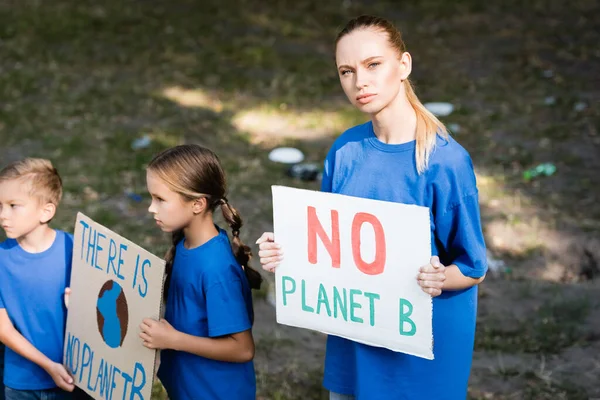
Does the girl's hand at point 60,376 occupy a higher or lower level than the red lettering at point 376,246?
lower

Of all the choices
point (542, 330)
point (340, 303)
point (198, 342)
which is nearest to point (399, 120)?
point (340, 303)

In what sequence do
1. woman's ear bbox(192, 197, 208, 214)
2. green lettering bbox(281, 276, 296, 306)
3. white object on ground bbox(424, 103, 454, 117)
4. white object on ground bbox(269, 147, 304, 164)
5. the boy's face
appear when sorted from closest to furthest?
green lettering bbox(281, 276, 296, 306), woman's ear bbox(192, 197, 208, 214), the boy's face, white object on ground bbox(269, 147, 304, 164), white object on ground bbox(424, 103, 454, 117)

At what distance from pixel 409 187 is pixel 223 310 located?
2.01ft

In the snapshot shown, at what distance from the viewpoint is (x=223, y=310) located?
2.21m

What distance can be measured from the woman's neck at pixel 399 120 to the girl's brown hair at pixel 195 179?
519 mm

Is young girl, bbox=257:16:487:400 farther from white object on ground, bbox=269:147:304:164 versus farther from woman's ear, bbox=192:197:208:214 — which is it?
white object on ground, bbox=269:147:304:164

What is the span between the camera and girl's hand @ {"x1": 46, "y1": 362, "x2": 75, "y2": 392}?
94.3 inches

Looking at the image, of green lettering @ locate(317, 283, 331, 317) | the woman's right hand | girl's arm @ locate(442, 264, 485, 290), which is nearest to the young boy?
the woman's right hand

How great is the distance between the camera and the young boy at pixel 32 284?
239 centimetres

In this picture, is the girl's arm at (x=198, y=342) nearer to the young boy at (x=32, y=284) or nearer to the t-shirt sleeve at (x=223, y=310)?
the t-shirt sleeve at (x=223, y=310)

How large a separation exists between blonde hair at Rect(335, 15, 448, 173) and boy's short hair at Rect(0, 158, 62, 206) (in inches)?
39.5

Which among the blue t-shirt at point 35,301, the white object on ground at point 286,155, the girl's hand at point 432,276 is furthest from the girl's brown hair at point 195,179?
the white object on ground at point 286,155

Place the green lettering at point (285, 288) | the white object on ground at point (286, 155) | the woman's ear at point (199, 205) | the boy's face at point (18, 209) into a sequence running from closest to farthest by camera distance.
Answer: the green lettering at point (285, 288) < the woman's ear at point (199, 205) < the boy's face at point (18, 209) < the white object on ground at point (286, 155)

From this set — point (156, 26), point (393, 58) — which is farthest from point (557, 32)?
point (393, 58)
